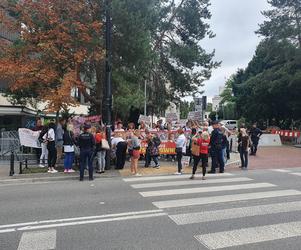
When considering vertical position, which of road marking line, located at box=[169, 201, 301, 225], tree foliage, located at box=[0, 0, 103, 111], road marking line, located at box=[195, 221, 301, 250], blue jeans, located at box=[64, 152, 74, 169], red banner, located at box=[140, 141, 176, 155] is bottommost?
road marking line, located at box=[195, 221, 301, 250]

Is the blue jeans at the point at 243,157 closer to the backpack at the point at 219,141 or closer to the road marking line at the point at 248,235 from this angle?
the backpack at the point at 219,141

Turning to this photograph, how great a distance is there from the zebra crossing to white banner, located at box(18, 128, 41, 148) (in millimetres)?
5117

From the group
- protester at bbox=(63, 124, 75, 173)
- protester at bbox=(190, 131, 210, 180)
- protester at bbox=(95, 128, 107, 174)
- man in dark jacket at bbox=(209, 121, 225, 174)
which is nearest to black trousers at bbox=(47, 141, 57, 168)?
protester at bbox=(63, 124, 75, 173)

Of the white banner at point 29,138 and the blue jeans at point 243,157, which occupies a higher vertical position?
the white banner at point 29,138

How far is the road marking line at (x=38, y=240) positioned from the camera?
6.05 meters

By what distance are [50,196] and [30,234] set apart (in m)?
3.38

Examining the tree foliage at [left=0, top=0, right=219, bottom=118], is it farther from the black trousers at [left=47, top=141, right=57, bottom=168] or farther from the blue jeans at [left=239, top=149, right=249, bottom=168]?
the blue jeans at [left=239, top=149, right=249, bottom=168]

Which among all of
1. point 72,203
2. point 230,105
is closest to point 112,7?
point 72,203

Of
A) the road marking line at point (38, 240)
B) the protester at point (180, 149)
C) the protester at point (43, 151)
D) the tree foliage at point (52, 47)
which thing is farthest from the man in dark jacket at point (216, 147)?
the road marking line at point (38, 240)

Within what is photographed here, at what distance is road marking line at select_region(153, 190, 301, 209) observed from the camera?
8906 mm

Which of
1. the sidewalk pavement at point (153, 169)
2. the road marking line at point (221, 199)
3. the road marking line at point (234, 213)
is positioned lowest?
the road marking line at point (234, 213)

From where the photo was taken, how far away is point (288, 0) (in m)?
37.5

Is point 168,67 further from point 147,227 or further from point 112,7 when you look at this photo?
point 147,227

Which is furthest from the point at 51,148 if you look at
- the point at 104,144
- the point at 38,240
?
the point at 38,240
